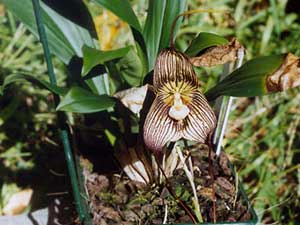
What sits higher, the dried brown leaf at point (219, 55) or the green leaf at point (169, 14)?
the green leaf at point (169, 14)

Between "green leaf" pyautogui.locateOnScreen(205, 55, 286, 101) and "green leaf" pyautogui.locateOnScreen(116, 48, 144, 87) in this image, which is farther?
"green leaf" pyautogui.locateOnScreen(116, 48, 144, 87)

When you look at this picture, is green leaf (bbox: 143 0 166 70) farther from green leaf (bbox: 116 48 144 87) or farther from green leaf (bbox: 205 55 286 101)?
green leaf (bbox: 205 55 286 101)

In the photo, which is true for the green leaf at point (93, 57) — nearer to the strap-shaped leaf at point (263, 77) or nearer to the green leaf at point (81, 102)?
the green leaf at point (81, 102)

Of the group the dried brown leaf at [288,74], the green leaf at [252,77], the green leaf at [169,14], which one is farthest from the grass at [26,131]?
the dried brown leaf at [288,74]

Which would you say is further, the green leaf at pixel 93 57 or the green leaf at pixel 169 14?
the green leaf at pixel 169 14

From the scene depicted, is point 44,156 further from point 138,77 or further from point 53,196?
point 138,77

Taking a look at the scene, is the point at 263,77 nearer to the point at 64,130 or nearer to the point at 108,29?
the point at 64,130

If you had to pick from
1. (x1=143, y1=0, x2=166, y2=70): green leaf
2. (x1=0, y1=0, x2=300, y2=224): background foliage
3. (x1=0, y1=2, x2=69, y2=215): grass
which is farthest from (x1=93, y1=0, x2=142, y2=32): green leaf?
(x1=0, y1=2, x2=69, y2=215): grass
